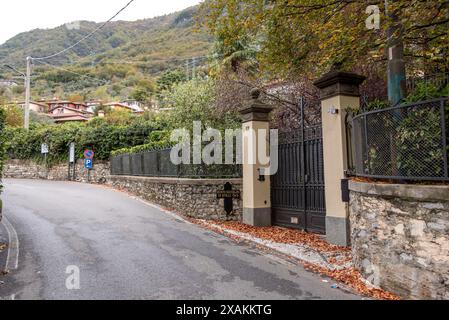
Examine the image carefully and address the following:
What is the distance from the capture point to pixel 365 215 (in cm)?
554

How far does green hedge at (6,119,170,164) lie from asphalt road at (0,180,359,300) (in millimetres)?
13336

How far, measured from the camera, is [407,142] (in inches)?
195

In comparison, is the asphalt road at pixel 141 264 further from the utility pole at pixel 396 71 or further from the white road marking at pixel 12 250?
the utility pole at pixel 396 71

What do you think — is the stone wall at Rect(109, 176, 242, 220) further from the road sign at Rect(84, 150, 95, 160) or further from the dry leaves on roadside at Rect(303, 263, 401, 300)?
the road sign at Rect(84, 150, 95, 160)

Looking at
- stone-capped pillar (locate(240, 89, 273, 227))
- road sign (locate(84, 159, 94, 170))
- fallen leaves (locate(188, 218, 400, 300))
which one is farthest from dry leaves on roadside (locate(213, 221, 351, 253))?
road sign (locate(84, 159, 94, 170))

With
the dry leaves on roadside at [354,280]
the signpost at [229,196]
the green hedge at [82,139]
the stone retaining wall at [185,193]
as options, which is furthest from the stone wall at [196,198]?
the green hedge at [82,139]

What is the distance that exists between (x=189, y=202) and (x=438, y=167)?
8702 mm

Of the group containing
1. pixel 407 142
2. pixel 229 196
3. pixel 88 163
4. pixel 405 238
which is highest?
pixel 88 163

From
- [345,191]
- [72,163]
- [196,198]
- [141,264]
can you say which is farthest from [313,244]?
[72,163]

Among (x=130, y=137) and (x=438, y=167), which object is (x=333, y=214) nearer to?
(x=438, y=167)

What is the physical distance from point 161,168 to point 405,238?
1129 centimetres

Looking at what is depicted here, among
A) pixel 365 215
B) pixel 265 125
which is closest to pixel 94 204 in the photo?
pixel 265 125

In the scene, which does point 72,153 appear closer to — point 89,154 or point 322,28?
point 89,154

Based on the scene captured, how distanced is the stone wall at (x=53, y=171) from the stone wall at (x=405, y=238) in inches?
813
